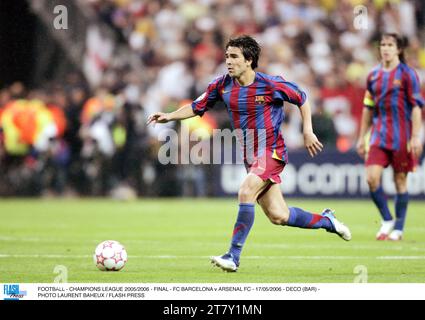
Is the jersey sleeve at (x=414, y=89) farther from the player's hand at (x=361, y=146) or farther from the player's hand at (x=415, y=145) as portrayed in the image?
the player's hand at (x=361, y=146)

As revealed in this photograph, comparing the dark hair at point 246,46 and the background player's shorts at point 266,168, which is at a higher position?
→ the dark hair at point 246,46

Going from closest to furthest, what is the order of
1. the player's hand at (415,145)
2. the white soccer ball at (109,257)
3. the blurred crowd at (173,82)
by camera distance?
the white soccer ball at (109,257)
the player's hand at (415,145)
the blurred crowd at (173,82)

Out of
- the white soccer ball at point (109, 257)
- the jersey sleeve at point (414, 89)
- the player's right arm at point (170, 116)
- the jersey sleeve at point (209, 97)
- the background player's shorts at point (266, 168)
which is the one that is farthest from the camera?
the jersey sleeve at point (414, 89)

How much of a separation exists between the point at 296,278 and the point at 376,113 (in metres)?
4.18

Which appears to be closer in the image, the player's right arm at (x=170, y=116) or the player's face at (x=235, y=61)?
the player's face at (x=235, y=61)

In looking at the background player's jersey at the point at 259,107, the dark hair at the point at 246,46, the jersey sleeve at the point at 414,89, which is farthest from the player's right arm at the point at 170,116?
the jersey sleeve at the point at 414,89

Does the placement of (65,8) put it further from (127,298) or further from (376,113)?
(127,298)

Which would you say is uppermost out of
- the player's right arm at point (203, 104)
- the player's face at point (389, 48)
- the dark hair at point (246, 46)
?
the player's face at point (389, 48)

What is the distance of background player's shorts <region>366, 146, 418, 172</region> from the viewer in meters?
12.0

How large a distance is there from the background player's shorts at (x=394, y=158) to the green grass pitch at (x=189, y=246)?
0.88m

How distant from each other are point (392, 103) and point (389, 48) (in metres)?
0.69

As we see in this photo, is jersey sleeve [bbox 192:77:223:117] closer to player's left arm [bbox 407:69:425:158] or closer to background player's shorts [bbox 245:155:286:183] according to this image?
background player's shorts [bbox 245:155:286:183]

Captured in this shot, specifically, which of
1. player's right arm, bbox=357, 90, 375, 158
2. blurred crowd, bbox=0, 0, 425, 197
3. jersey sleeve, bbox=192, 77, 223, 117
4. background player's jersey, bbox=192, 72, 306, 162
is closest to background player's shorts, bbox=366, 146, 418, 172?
player's right arm, bbox=357, 90, 375, 158

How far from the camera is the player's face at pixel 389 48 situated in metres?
11.7
